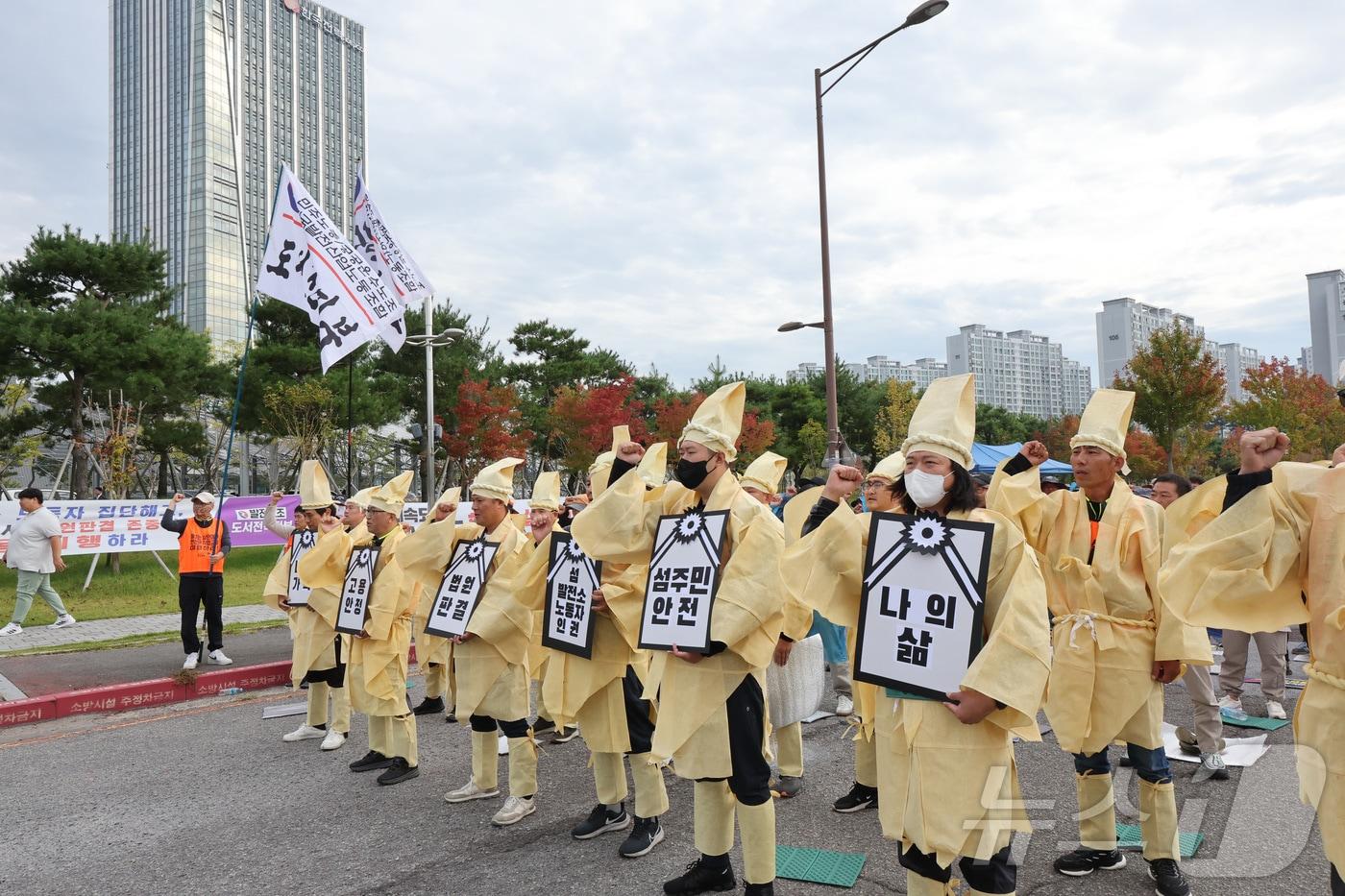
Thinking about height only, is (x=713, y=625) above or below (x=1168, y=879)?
above

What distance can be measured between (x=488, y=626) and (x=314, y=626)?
7.76 ft

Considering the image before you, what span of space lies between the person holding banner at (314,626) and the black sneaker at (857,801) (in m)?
3.63

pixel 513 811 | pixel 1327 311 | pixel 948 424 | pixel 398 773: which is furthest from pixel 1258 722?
pixel 1327 311

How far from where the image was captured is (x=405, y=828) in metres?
4.91

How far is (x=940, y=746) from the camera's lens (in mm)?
2859

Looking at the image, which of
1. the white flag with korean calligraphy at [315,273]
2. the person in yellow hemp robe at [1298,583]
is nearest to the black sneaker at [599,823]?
the person in yellow hemp robe at [1298,583]

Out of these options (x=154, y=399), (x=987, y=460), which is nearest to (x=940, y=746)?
(x=987, y=460)

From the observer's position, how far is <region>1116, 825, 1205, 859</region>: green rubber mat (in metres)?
4.31

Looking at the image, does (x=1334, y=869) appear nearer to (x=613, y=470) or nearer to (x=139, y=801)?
(x=613, y=470)

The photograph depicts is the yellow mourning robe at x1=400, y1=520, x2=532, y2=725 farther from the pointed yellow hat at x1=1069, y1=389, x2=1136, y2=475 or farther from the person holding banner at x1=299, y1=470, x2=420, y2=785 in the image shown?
the pointed yellow hat at x1=1069, y1=389, x2=1136, y2=475

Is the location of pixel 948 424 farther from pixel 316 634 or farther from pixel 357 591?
pixel 316 634

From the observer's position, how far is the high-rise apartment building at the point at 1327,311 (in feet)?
135

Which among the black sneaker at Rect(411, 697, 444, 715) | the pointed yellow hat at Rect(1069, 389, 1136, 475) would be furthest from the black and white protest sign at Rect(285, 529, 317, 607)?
the pointed yellow hat at Rect(1069, 389, 1136, 475)

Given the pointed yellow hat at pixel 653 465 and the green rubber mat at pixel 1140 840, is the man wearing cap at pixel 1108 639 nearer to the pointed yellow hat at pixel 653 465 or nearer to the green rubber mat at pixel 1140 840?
the green rubber mat at pixel 1140 840
